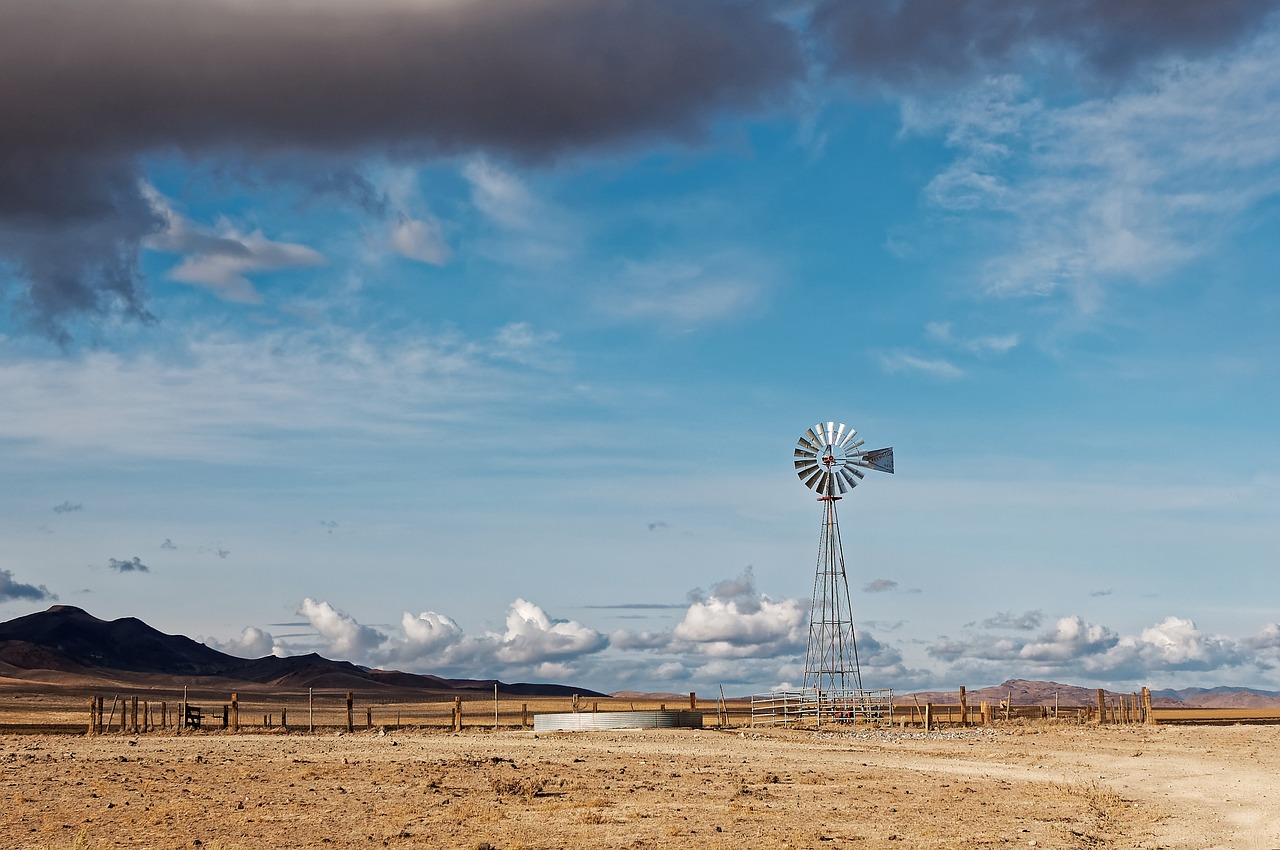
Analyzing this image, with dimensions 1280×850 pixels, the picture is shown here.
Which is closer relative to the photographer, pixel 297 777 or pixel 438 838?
pixel 438 838

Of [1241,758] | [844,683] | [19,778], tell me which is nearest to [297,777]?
[19,778]

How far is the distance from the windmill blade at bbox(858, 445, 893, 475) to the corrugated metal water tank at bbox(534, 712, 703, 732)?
1636 cm

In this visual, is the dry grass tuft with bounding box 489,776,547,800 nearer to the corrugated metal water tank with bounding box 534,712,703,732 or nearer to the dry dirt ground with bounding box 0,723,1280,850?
the dry dirt ground with bounding box 0,723,1280,850

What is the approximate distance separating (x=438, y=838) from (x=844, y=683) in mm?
41214

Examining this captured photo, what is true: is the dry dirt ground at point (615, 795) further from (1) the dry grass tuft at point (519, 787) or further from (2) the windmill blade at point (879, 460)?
(2) the windmill blade at point (879, 460)

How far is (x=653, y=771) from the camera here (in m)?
32.5

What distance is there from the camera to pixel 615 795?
26.9 meters

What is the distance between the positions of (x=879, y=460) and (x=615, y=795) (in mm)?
37498

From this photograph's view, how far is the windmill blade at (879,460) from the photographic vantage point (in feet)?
203

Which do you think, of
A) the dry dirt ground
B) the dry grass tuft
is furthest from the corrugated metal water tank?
the dry grass tuft

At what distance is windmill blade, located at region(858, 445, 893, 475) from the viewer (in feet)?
203

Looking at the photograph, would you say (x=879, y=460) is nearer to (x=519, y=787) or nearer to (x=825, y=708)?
(x=825, y=708)

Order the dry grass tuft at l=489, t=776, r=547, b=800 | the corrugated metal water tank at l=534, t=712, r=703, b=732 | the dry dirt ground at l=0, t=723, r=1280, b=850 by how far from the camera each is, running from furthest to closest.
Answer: the corrugated metal water tank at l=534, t=712, r=703, b=732, the dry grass tuft at l=489, t=776, r=547, b=800, the dry dirt ground at l=0, t=723, r=1280, b=850

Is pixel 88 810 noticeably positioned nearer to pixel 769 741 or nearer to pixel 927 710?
pixel 769 741
